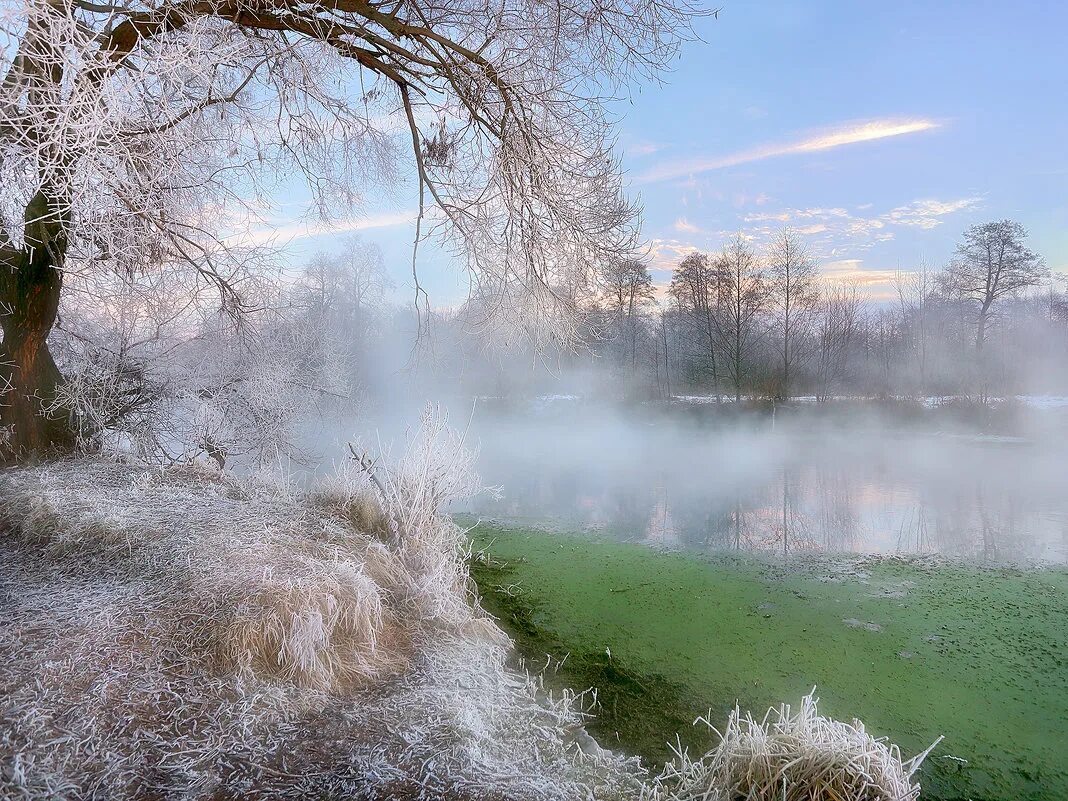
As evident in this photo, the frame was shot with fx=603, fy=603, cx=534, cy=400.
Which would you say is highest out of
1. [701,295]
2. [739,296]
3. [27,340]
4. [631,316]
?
[701,295]

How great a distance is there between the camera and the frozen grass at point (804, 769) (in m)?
1.89

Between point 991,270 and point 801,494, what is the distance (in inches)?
769

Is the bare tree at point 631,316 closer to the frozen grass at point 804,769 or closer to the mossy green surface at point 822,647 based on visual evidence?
the mossy green surface at point 822,647

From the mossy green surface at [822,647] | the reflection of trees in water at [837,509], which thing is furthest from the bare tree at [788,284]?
the mossy green surface at [822,647]

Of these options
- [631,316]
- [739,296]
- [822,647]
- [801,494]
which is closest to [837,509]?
[801,494]

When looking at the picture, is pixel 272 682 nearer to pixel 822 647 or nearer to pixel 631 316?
pixel 822 647

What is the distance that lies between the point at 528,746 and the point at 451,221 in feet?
16.4

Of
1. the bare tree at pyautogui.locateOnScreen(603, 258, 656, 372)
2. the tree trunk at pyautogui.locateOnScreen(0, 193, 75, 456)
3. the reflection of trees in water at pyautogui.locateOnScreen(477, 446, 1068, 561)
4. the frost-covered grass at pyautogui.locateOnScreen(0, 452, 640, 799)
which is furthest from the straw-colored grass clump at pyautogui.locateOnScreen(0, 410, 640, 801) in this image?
the bare tree at pyautogui.locateOnScreen(603, 258, 656, 372)

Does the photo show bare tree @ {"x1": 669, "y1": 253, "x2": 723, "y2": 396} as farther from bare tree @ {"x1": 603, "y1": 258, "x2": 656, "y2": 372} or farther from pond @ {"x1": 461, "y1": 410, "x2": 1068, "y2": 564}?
pond @ {"x1": 461, "y1": 410, "x2": 1068, "y2": 564}

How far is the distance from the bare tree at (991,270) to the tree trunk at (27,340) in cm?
2653

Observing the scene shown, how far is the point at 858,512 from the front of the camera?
8.49 m

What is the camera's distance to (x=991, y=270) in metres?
22.8

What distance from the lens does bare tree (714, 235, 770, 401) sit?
23438mm

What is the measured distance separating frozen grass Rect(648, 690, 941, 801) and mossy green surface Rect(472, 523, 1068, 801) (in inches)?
33.8
